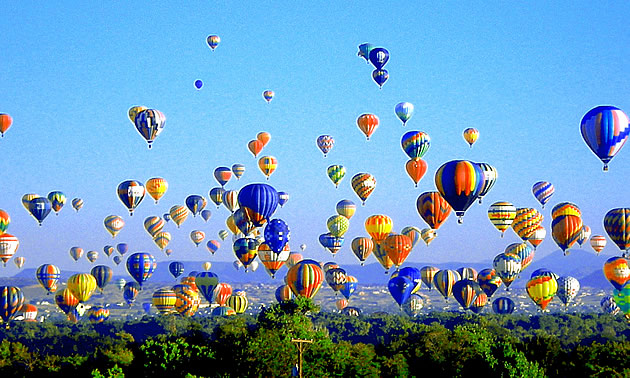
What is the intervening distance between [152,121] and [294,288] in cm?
2382

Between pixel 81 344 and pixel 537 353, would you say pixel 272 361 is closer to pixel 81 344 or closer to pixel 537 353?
pixel 537 353

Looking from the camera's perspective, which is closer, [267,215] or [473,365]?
[473,365]

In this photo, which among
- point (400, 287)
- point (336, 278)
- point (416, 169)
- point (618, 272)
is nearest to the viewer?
Answer: point (416, 169)

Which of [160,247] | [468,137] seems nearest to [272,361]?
[468,137]

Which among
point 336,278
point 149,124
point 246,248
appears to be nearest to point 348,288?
point 336,278

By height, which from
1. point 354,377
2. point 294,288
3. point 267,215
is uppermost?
point 267,215

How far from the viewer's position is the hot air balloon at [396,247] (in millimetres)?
107938

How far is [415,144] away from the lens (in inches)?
4008

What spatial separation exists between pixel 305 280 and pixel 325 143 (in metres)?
29.4

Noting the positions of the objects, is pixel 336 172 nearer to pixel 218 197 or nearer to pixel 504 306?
pixel 218 197

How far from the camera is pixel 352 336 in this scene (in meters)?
192

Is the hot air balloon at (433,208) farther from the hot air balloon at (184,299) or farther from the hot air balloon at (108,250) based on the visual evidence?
the hot air balloon at (108,250)

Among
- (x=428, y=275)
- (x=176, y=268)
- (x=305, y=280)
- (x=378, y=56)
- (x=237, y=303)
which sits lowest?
(x=237, y=303)

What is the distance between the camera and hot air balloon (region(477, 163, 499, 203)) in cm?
8106
